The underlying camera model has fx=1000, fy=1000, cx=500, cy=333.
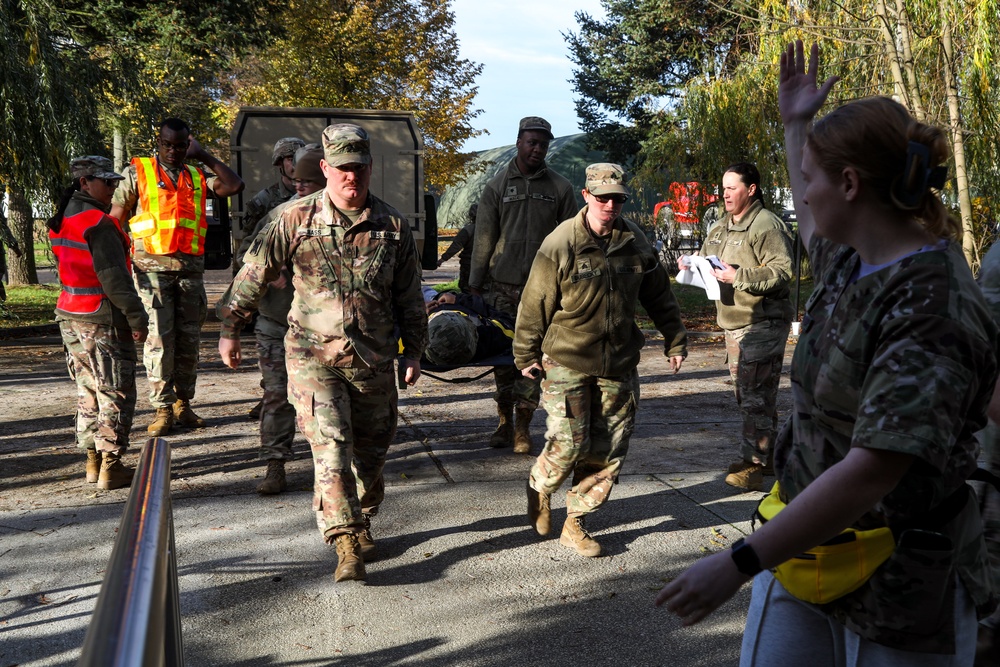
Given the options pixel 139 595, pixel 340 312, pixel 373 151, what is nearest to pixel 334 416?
pixel 340 312

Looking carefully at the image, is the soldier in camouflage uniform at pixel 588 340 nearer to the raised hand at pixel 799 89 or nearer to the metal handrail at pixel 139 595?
the raised hand at pixel 799 89

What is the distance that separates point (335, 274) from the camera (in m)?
5.02

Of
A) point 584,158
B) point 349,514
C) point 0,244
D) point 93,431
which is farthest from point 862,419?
point 584,158

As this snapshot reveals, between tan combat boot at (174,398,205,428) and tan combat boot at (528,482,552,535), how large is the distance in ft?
12.4

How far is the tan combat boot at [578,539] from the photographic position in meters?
5.45

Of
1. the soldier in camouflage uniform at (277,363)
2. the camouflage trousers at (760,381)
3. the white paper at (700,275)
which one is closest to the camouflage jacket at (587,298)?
the white paper at (700,275)

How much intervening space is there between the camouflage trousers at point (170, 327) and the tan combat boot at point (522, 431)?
2680 mm

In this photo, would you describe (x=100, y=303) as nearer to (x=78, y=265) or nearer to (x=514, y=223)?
(x=78, y=265)

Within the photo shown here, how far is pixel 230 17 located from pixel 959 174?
1463cm

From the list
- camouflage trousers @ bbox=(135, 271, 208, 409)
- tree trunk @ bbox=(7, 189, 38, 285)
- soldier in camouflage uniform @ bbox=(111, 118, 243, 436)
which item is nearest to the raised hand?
soldier in camouflage uniform @ bbox=(111, 118, 243, 436)

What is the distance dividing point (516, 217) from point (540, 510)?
301 centimetres

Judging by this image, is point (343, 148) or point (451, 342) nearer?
point (343, 148)

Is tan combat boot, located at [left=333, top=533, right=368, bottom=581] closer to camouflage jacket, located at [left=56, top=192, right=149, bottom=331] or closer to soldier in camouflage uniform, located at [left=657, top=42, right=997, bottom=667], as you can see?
camouflage jacket, located at [left=56, top=192, right=149, bottom=331]

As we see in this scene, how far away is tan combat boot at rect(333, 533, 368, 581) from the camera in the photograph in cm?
492
